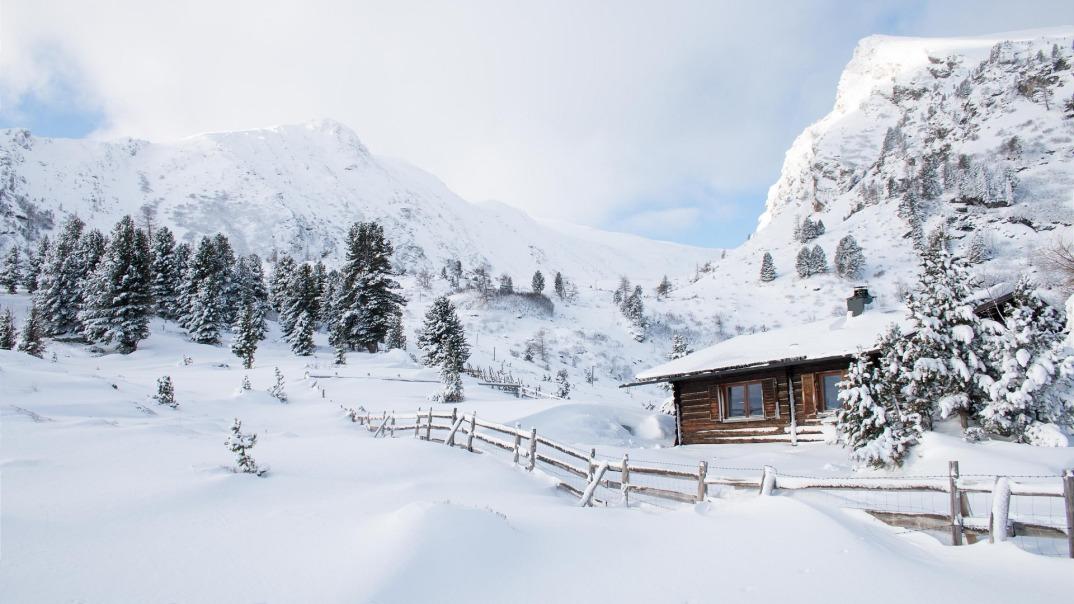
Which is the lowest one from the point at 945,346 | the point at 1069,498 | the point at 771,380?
the point at 1069,498

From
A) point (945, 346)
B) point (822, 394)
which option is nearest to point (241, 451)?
point (945, 346)

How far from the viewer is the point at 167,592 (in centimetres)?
544

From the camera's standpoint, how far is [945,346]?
44.6 ft

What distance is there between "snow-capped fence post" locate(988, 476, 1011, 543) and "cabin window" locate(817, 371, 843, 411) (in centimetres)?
1330

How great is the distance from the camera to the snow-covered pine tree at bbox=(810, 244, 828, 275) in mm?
74750

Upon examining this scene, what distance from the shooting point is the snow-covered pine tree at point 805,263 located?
75562 mm

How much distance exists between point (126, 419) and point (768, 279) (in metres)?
79.1

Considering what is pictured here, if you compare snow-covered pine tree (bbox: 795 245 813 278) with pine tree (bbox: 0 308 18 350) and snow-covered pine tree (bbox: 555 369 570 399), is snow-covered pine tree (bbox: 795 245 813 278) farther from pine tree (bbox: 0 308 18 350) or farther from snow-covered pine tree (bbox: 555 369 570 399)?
pine tree (bbox: 0 308 18 350)

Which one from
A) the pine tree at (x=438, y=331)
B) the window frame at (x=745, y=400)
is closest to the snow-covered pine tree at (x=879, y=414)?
the window frame at (x=745, y=400)

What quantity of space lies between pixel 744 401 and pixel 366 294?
3658cm

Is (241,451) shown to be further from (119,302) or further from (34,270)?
(34,270)

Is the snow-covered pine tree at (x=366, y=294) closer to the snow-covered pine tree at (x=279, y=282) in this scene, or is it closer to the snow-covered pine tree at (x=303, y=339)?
the snow-covered pine tree at (x=303, y=339)

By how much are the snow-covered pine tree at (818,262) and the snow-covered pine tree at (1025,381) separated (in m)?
67.2

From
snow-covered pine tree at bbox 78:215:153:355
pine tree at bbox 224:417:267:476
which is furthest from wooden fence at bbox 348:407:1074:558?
snow-covered pine tree at bbox 78:215:153:355
